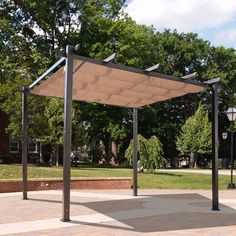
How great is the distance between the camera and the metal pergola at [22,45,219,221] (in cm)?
1080

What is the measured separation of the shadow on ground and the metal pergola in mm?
885

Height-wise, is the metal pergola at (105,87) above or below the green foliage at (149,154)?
above

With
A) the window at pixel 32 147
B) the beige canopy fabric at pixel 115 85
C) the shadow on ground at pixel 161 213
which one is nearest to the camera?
the shadow on ground at pixel 161 213

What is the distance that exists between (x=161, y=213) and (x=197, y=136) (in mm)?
42312

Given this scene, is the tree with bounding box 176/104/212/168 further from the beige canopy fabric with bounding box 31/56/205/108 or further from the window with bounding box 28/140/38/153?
the beige canopy fabric with bounding box 31/56/205/108

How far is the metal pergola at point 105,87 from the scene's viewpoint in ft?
35.4

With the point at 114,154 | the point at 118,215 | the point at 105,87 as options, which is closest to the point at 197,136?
the point at 114,154

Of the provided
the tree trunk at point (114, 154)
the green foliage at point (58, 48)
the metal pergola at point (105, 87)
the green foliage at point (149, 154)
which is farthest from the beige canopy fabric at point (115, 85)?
the tree trunk at point (114, 154)

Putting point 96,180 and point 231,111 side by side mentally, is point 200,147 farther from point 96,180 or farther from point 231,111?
point 96,180

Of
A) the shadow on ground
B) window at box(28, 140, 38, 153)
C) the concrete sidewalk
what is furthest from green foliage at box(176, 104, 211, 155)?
the shadow on ground

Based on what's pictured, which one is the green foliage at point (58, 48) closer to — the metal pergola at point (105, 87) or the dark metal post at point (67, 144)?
the metal pergola at point (105, 87)

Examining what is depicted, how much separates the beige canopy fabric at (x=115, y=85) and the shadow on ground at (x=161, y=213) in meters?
3.32

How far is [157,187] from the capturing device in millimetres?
21234

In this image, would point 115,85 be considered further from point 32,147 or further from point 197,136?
point 197,136
